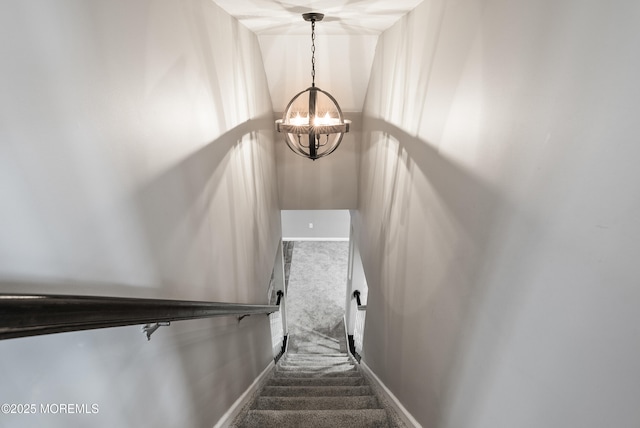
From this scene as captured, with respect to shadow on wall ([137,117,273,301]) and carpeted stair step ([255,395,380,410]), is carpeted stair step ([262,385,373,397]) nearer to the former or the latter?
carpeted stair step ([255,395,380,410])

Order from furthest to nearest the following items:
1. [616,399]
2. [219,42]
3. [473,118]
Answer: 1. [219,42]
2. [473,118]
3. [616,399]

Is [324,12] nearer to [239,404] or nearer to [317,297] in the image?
[239,404]

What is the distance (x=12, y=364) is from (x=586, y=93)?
1.33 m

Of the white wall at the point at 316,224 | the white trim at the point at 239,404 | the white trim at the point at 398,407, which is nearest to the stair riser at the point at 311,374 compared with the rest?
the white trim at the point at 239,404

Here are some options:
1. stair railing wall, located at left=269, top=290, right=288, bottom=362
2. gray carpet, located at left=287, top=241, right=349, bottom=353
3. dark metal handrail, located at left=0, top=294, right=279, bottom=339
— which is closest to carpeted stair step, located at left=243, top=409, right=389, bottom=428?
dark metal handrail, located at left=0, top=294, right=279, bottom=339

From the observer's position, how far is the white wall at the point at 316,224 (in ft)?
27.5

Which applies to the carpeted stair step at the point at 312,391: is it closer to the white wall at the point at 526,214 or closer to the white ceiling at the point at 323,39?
the white wall at the point at 526,214

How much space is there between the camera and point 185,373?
5.16 feet

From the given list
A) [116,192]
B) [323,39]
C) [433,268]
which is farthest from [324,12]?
[116,192]

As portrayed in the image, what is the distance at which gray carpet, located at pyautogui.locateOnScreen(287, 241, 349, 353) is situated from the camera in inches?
262

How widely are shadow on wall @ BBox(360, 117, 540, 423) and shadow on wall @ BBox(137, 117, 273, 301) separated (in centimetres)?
117

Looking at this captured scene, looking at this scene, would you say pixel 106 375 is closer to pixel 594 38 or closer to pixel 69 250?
pixel 69 250

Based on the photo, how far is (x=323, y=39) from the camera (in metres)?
3.41

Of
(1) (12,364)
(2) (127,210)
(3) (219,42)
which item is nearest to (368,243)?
(3) (219,42)
